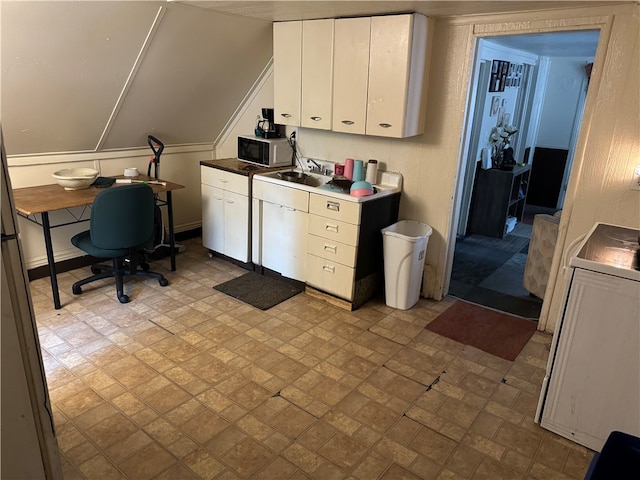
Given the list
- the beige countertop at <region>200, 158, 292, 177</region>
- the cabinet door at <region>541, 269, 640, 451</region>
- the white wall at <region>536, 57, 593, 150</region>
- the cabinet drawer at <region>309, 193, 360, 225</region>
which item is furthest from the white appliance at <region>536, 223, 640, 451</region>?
the white wall at <region>536, 57, 593, 150</region>

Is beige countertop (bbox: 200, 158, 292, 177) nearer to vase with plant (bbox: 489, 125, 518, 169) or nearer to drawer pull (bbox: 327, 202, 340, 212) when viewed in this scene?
drawer pull (bbox: 327, 202, 340, 212)

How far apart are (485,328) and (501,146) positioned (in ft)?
9.43

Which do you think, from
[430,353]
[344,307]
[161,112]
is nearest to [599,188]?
[430,353]

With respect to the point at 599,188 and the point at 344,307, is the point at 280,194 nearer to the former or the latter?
the point at 344,307

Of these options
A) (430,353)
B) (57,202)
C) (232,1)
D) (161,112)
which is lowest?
(430,353)

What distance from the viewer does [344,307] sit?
3.54m

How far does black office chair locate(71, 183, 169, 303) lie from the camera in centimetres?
318

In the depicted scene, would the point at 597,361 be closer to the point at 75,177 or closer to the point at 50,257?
the point at 50,257

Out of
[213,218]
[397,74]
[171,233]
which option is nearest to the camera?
[397,74]

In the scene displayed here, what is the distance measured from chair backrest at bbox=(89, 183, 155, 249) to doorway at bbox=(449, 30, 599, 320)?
96.1 inches

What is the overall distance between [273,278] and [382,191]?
1244 millimetres

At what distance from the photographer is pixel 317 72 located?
11.6 ft

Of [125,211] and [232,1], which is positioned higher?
[232,1]

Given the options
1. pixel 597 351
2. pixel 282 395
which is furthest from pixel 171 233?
pixel 597 351
